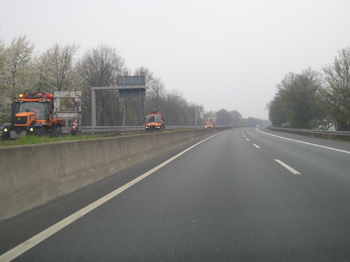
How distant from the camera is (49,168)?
210 inches

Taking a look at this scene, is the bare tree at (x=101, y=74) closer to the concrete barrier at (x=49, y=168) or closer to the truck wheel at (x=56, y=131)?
the truck wheel at (x=56, y=131)

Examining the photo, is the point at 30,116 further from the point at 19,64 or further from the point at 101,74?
the point at 101,74

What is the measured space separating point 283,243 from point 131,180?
4460 mm

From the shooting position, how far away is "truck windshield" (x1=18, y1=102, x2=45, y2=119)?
15.5 meters

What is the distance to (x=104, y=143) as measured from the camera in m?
7.80

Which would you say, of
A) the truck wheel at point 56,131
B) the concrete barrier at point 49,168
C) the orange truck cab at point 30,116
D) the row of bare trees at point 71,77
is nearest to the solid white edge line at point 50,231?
the concrete barrier at point 49,168

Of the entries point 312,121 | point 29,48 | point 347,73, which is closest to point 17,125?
point 29,48

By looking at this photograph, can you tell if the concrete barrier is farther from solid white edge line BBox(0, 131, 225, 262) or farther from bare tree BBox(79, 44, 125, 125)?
bare tree BBox(79, 44, 125, 125)

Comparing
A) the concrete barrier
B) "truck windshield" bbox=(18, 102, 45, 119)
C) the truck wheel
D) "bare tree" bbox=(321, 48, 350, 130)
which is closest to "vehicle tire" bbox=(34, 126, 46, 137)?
"truck windshield" bbox=(18, 102, 45, 119)

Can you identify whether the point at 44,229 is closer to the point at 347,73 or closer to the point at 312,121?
the point at 347,73

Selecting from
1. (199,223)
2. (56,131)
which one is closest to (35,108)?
(56,131)

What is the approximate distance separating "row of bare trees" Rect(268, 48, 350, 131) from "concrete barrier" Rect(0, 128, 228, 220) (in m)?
28.0

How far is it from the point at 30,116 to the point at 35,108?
2.64 ft

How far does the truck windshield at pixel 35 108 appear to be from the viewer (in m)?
15.5
